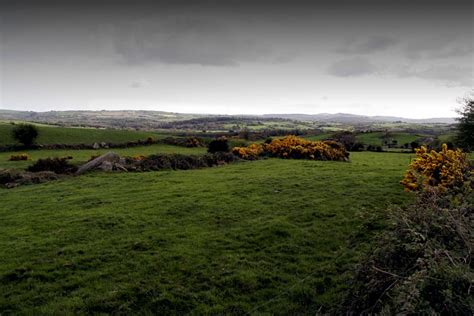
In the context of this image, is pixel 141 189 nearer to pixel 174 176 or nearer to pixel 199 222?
pixel 174 176

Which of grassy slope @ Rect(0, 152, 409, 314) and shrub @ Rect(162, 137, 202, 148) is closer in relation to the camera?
grassy slope @ Rect(0, 152, 409, 314)

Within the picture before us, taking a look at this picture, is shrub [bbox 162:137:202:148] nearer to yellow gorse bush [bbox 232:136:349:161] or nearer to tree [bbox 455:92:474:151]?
yellow gorse bush [bbox 232:136:349:161]

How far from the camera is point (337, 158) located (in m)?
33.2

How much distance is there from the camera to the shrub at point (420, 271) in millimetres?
4191

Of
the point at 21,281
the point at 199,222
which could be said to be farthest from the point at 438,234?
the point at 21,281

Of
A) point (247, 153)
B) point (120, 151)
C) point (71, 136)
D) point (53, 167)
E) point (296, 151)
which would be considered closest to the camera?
point (53, 167)

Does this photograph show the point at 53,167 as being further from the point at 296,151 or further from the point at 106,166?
the point at 296,151

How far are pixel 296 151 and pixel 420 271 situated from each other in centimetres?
2917

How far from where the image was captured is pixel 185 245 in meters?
11.0

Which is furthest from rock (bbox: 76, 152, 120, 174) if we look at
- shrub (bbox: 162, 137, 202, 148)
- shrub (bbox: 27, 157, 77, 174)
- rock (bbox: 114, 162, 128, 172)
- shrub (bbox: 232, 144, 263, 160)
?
shrub (bbox: 162, 137, 202, 148)

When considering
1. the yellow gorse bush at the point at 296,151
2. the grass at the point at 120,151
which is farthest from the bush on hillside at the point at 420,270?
the grass at the point at 120,151

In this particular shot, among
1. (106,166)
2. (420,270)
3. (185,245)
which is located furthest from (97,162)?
(420,270)

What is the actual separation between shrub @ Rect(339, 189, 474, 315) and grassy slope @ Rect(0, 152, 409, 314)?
1.61 metres

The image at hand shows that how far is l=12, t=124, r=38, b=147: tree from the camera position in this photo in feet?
146
